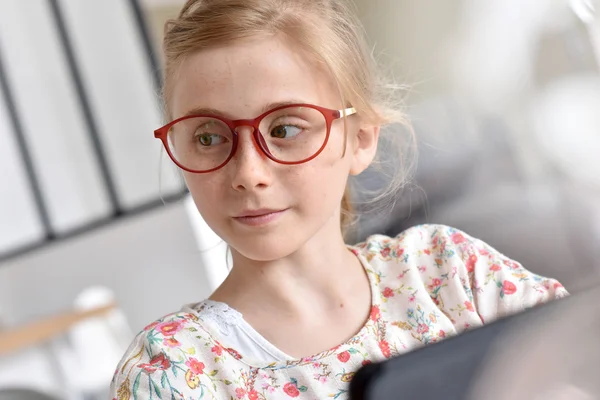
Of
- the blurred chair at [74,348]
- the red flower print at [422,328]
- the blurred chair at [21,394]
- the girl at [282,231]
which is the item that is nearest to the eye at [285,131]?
the girl at [282,231]

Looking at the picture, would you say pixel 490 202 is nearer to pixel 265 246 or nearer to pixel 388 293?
pixel 388 293

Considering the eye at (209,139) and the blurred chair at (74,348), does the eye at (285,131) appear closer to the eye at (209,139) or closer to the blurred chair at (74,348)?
the eye at (209,139)

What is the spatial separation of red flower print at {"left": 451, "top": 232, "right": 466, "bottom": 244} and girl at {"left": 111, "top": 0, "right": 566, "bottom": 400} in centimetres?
2

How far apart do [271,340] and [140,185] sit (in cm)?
372

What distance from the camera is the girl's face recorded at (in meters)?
0.68

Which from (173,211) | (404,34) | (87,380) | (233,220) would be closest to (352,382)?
(233,220)

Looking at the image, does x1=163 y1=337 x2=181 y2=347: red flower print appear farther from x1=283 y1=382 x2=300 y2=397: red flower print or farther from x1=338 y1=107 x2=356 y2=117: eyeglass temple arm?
x1=338 y1=107 x2=356 y2=117: eyeglass temple arm

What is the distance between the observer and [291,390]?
716 mm

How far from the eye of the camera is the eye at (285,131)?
688 mm

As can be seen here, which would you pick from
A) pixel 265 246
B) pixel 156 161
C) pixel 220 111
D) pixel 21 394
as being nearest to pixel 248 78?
pixel 220 111

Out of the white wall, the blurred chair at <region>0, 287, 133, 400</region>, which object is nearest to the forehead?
the blurred chair at <region>0, 287, 133, 400</region>

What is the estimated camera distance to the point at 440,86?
1.56m

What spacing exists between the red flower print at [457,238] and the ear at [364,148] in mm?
121

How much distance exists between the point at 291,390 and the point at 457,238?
0.26m
